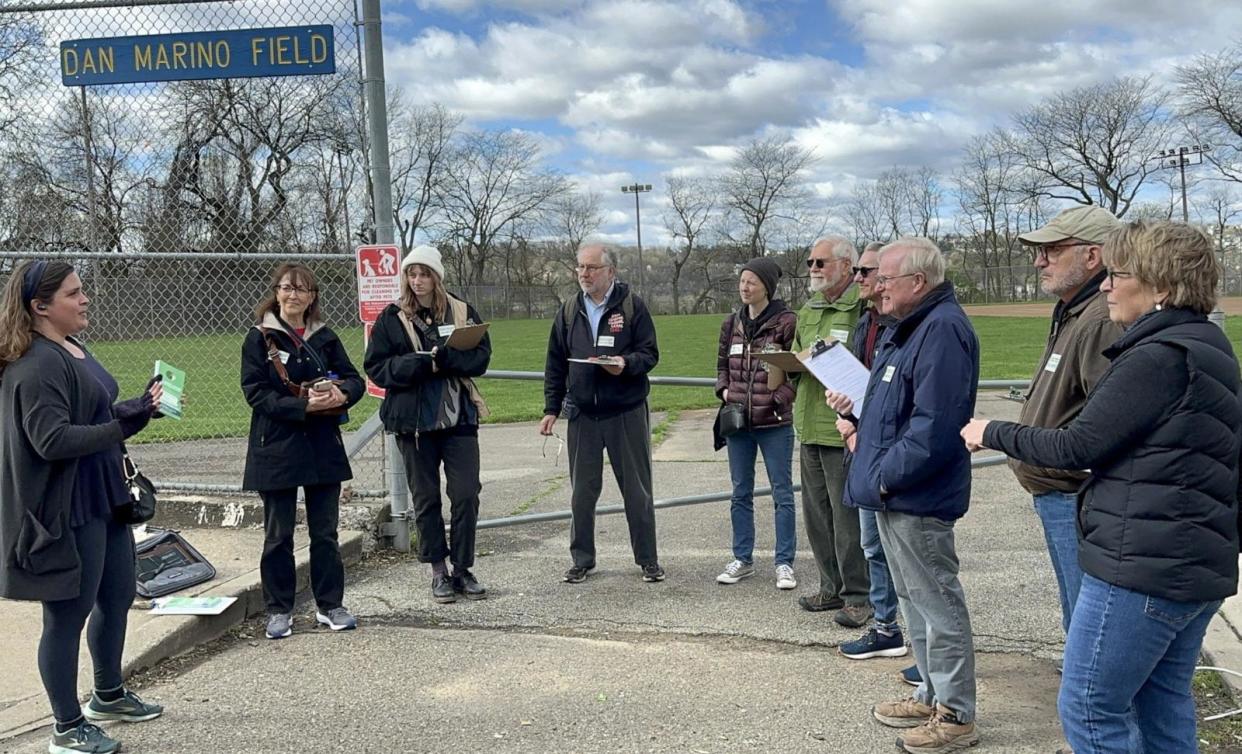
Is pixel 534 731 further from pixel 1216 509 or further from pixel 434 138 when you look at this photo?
pixel 434 138

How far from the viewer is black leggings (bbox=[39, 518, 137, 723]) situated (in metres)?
3.60

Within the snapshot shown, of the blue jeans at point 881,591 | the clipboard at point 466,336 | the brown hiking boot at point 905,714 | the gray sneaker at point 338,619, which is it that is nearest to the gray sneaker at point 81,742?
the gray sneaker at point 338,619

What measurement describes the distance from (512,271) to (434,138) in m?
12.1

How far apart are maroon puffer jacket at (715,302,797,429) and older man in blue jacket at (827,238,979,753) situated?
1857 mm

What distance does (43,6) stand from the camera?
6.34 metres

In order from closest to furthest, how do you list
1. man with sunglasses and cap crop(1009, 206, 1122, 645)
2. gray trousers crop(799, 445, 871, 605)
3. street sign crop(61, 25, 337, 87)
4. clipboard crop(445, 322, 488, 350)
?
man with sunglasses and cap crop(1009, 206, 1122, 645), gray trousers crop(799, 445, 871, 605), clipboard crop(445, 322, 488, 350), street sign crop(61, 25, 337, 87)

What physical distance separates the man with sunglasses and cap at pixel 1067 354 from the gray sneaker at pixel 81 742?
362 cm

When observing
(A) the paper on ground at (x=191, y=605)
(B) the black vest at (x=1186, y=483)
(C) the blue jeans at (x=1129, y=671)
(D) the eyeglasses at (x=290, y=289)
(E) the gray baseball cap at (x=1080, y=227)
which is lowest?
(A) the paper on ground at (x=191, y=605)

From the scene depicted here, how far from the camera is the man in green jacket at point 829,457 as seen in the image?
16.4 ft

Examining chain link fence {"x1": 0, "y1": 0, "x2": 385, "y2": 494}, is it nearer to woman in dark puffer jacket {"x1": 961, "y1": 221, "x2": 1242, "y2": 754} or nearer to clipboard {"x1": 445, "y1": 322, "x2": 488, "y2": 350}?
clipboard {"x1": 445, "y1": 322, "x2": 488, "y2": 350}

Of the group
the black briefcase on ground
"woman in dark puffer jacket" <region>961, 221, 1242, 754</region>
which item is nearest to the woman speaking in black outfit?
the black briefcase on ground

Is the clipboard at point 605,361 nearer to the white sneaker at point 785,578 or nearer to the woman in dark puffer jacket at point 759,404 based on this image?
the woman in dark puffer jacket at point 759,404

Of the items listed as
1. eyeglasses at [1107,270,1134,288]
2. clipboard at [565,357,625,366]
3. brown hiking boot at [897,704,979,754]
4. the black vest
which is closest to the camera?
the black vest

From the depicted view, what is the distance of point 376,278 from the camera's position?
6059mm
